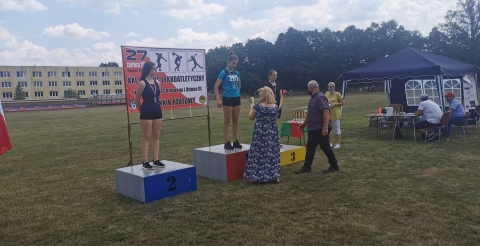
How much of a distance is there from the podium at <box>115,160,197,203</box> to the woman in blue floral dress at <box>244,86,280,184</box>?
104 centimetres

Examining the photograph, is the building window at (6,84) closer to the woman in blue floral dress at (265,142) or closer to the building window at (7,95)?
the building window at (7,95)

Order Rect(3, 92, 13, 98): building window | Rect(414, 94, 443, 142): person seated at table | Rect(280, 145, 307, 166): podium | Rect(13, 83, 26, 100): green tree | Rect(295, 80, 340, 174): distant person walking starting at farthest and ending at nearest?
Rect(3, 92, 13, 98): building window → Rect(13, 83, 26, 100): green tree → Rect(414, 94, 443, 142): person seated at table → Rect(280, 145, 307, 166): podium → Rect(295, 80, 340, 174): distant person walking

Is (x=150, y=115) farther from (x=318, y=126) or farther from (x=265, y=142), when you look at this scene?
(x=318, y=126)

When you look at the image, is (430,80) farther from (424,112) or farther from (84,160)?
(84,160)

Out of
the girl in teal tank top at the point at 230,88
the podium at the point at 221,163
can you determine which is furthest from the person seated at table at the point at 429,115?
the girl in teal tank top at the point at 230,88

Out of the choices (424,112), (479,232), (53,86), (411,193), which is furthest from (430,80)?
(53,86)

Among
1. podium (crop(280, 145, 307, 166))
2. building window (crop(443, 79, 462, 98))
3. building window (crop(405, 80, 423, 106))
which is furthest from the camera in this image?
building window (crop(405, 80, 423, 106))

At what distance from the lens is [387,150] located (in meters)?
8.74

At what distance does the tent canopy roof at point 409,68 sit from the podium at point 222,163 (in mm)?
6714

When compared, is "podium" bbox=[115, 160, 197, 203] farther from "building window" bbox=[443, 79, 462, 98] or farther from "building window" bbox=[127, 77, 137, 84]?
"building window" bbox=[443, 79, 462, 98]

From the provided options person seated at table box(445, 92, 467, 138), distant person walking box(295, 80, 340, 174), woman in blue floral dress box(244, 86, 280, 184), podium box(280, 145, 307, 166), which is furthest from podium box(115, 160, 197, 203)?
→ person seated at table box(445, 92, 467, 138)

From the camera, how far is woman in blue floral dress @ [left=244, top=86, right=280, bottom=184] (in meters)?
6.00

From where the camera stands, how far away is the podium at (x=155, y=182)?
532 cm

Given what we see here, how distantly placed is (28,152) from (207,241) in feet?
28.8
